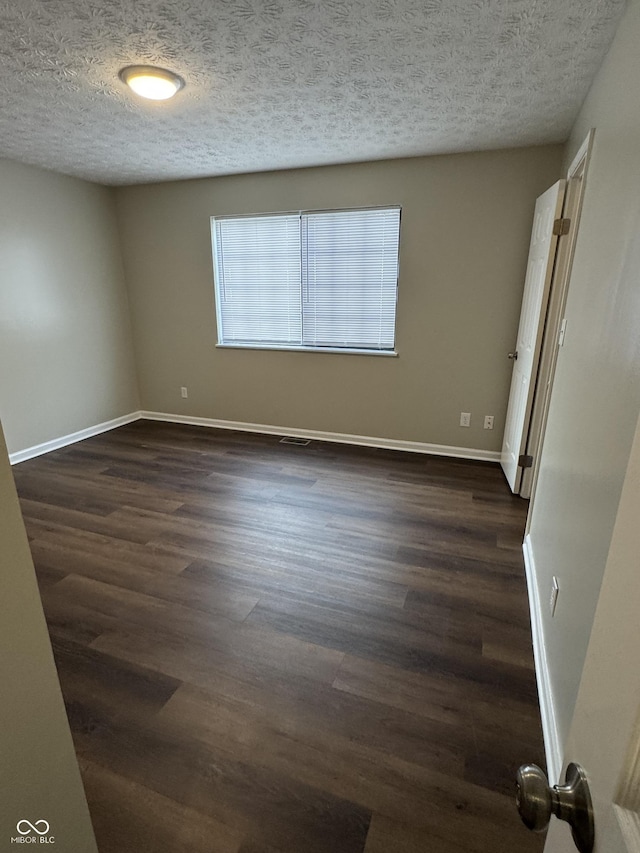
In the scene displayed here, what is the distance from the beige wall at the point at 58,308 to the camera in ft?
11.9

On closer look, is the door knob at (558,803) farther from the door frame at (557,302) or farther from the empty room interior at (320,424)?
the door frame at (557,302)

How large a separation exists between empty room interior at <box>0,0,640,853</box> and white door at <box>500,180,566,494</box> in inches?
1.1

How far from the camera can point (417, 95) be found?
7.48ft

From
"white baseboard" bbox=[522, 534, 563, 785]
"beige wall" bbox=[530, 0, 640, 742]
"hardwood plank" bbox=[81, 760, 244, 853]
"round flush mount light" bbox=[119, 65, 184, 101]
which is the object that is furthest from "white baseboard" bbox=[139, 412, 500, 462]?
"hardwood plank" bbox=[81, 760, 244, 853]

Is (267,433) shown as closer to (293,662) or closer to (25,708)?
(293,662)

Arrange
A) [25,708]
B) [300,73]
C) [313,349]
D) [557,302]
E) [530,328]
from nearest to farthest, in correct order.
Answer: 1. [25,708]
2. [300,73]
3. [557,302]
4. [530,328]
5. [313,349]

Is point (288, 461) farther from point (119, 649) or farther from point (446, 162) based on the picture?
point (446, 162)

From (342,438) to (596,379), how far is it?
2.98m

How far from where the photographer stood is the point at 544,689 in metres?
1.54

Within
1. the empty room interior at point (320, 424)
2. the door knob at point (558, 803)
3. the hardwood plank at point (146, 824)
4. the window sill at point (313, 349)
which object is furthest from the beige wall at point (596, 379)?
the window sill at point (313, 349)

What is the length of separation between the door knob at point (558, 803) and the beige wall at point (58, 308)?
4.33 m

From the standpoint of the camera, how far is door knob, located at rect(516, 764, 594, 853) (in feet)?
1.47
